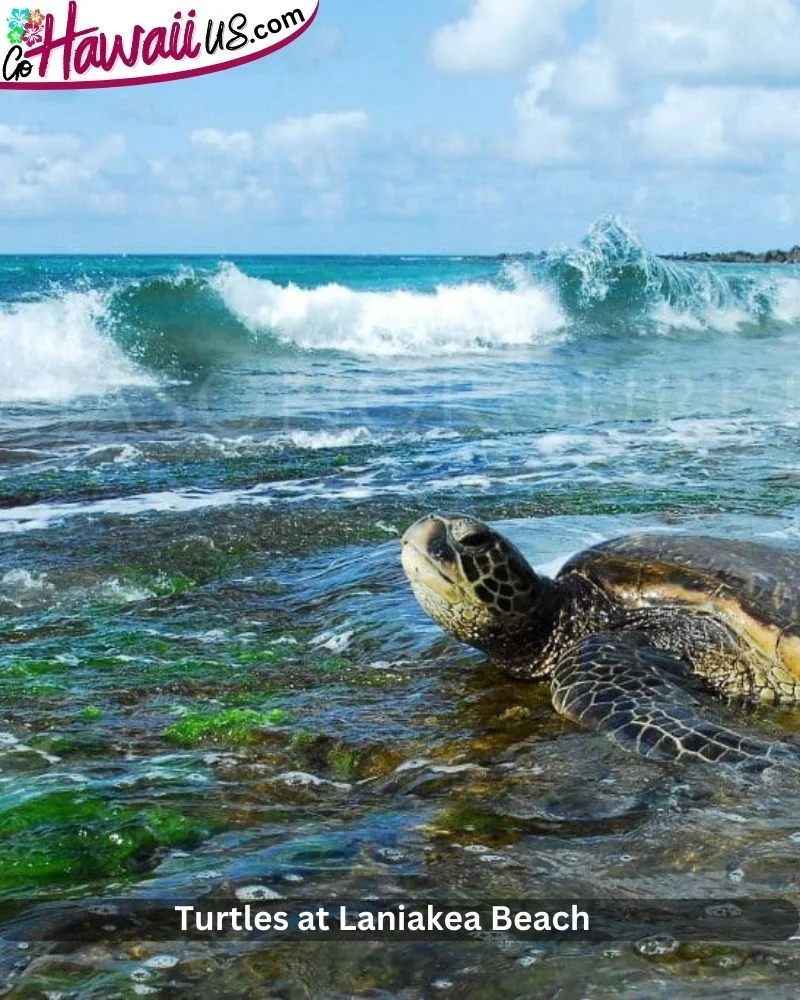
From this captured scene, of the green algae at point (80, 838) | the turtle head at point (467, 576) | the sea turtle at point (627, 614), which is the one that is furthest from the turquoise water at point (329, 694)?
the turtle head at point (467, 576)

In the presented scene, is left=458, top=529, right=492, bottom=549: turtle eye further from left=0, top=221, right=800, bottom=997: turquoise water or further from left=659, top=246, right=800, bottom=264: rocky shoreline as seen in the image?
left=659, top=246, right=800, bottom=264: rocky shoreline

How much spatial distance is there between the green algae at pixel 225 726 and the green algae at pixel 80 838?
64cm

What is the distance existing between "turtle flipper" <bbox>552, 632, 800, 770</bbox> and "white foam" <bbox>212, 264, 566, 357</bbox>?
66.7 feet

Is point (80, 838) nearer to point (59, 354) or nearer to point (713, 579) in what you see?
point (713, 579)

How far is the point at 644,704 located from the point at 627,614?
33.5 inches

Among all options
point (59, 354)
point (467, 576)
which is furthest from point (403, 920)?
point (59, 354)

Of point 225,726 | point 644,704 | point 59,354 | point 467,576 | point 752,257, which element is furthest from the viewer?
point 752,257

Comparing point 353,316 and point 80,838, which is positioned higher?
point 353,316

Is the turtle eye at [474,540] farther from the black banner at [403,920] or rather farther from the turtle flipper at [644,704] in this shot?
the black banner at [403,920]

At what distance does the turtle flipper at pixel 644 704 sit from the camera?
142 inches

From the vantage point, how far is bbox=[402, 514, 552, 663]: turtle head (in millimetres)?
4375

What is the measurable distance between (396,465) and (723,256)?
332ft

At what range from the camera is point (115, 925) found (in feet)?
8.35

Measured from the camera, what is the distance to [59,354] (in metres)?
19.4
